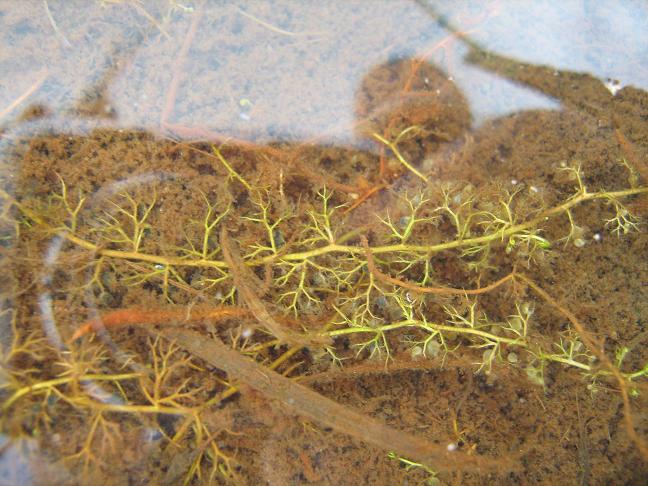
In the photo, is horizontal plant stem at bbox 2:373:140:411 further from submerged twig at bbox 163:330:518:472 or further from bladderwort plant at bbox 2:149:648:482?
submerged twig at bbox 163:330:518:472

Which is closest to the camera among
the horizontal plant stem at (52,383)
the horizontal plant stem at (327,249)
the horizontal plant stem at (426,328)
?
the horizontal plant stem at (52,383)

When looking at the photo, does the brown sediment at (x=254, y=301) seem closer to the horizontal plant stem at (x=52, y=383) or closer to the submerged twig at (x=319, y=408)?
the submerged twig at (x=319, y=408)

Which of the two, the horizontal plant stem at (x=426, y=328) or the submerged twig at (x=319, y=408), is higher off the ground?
the horizontal plant stem at (x=426, y=328)

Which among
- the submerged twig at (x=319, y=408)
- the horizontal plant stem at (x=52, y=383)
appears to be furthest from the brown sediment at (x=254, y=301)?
the horizontal plant stem at (x=52, y=383)

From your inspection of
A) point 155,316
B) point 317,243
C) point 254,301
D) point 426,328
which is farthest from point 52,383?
point 426,328

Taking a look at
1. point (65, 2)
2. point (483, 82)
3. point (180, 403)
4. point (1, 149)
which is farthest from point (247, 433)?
point (65, 2)

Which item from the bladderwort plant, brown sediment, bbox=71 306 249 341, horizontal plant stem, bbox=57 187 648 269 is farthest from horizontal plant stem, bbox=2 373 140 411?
horizontal plant stem, bbox=57 187 648 269
